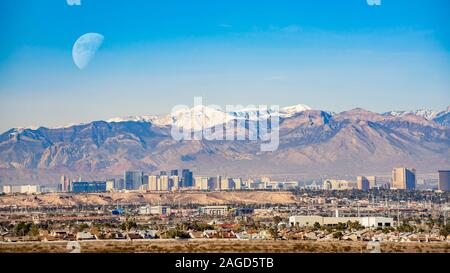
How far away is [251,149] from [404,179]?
2399 cm

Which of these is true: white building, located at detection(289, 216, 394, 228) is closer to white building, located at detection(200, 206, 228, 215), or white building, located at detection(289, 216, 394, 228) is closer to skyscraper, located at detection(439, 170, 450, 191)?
white building, located at detection(200, 206, 228, 215)

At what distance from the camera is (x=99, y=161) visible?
13012 centimetres

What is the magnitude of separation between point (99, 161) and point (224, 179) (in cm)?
3450

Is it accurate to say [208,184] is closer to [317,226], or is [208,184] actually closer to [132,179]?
[132,179]

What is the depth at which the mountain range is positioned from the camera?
115m

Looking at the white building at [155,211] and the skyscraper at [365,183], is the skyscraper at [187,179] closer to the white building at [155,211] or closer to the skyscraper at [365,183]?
the skyscraper at [365,183]

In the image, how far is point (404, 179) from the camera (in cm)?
9738

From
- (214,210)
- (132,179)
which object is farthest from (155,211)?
(132,179)

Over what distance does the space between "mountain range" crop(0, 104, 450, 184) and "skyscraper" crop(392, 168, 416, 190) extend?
11182mm

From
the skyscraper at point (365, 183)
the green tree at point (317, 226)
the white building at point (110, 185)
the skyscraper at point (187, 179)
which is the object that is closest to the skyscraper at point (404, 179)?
the skyscraper at point (365, 183)

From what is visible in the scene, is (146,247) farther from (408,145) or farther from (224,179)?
(408,145)

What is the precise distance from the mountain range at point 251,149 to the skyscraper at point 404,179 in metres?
11.2
